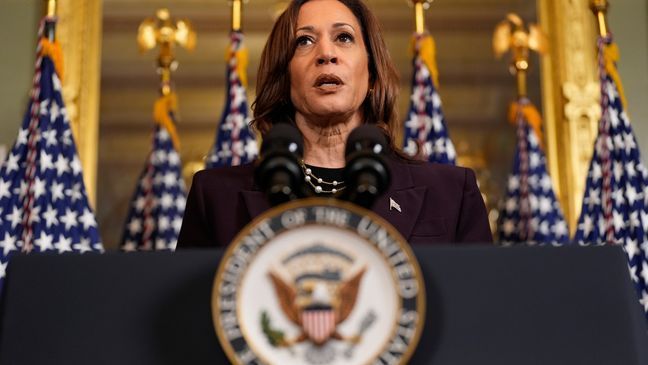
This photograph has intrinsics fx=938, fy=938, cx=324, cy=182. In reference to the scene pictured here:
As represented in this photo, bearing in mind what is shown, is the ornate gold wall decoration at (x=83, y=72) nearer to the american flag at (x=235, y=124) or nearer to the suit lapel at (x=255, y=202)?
the american flag at (x=235, y=124)

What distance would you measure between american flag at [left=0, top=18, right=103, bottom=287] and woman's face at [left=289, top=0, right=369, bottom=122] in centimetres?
216

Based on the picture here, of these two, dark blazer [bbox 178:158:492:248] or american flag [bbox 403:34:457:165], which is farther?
american flag [bbox 403:34:457:165]

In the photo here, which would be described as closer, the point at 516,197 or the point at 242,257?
the point at 242,257

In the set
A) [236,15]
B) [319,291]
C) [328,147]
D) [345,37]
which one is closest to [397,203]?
[328,147]

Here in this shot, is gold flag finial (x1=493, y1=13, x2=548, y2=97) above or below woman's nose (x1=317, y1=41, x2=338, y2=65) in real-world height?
above

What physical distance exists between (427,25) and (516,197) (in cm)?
130

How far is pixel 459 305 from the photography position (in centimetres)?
136

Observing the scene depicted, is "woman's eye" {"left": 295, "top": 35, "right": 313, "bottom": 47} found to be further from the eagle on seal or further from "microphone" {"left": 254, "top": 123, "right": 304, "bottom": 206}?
the eagle on seal

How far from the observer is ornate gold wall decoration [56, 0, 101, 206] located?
539 cm

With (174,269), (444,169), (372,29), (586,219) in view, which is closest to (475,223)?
(444,169)

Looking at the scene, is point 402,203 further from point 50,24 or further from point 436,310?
point 50,24

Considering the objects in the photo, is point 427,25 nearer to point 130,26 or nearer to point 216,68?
point 216,68

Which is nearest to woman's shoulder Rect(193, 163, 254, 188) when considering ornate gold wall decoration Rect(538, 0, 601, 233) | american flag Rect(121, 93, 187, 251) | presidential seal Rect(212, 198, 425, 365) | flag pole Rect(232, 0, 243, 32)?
presidential seal Rect(212, 198, 425, 365)

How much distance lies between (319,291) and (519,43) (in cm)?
444
